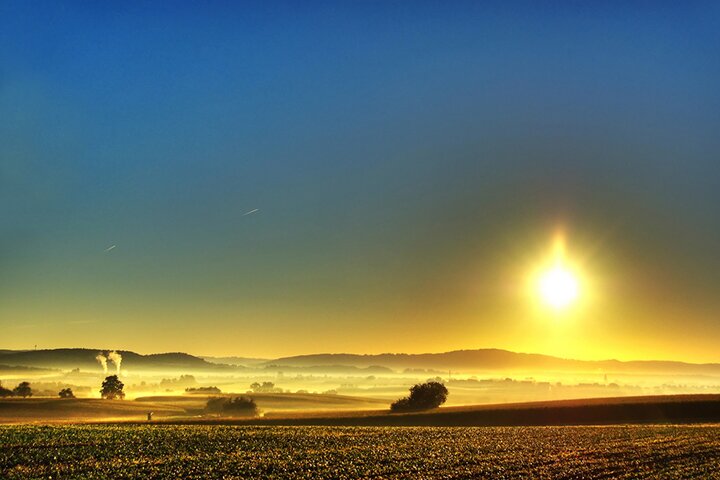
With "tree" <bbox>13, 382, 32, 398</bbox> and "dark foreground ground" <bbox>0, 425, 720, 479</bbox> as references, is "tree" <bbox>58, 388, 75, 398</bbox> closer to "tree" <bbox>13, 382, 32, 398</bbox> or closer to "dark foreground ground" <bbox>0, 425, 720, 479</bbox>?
"tree" <bbox>13, 382, 32, 398</bbox>

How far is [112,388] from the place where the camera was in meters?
144

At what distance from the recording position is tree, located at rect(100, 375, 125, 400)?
14249 centimetres

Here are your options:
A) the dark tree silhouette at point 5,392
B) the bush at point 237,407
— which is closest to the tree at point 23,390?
the dark tree silhouette at point 5,392

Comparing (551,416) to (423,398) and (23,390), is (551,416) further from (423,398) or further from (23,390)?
(23,390)

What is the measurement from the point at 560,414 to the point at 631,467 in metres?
61.1

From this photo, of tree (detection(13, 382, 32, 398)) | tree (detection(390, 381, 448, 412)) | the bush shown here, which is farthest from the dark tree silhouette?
tree (detection(390, 381, 448, 412))

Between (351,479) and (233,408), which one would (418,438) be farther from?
(233,408)

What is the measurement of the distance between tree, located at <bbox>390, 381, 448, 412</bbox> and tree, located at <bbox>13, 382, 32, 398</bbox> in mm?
84647

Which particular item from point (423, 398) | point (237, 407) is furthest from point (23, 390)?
point (423, 398)

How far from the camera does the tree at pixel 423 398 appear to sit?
4862 inches

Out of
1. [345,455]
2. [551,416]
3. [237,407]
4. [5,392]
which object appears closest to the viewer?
[345,455]

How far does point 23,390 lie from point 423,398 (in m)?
Result: 92.3

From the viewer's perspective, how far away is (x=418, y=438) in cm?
5966

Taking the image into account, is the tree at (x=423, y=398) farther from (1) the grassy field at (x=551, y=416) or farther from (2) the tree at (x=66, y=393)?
(2) the tree at (x=66, y=393)
